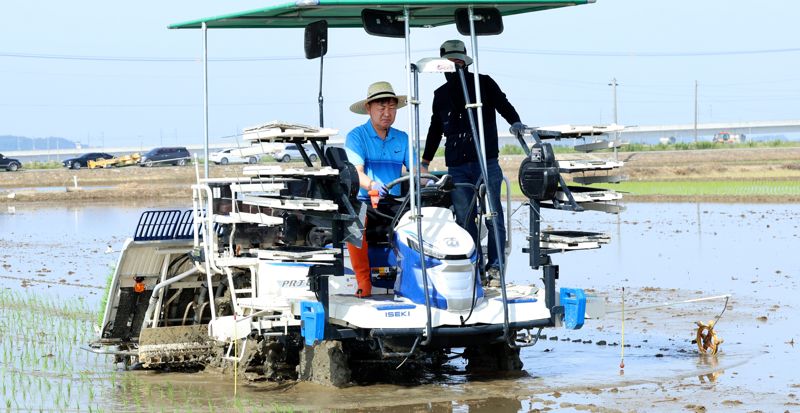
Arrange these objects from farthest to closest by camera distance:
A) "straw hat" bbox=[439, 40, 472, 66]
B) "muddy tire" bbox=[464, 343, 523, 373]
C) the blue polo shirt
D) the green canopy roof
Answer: "muddy tire" bbox=[464, 343, 523, 373], the blue polo shirt, "straw hat" bbox=[439, 40, 472, 66], the green canopy roof

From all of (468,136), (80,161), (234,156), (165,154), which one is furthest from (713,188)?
(80,161)

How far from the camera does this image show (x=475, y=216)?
9.80 metres

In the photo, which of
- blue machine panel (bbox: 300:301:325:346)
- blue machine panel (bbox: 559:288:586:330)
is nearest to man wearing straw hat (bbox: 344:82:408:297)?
blue machine panel (bbox: 300:301:325:346)

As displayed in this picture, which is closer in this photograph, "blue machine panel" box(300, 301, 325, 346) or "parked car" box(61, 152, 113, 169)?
"blue machine panel" box(300, 301, 325, 346)

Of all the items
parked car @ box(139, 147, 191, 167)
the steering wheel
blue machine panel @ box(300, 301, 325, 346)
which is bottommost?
blue machine panel @ box(300, 301, 325, 346)

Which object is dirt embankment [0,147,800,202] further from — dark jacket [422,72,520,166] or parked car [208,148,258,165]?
dark jacket [422,72,520,166]

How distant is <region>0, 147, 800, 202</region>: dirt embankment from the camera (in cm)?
4506

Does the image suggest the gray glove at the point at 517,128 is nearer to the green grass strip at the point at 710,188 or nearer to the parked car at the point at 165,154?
the green grass strip at the point at 710,188

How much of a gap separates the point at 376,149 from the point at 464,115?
76 centimetres

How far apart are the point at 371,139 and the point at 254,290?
5.02 feet

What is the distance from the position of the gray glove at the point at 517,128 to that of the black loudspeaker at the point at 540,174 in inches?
11.2

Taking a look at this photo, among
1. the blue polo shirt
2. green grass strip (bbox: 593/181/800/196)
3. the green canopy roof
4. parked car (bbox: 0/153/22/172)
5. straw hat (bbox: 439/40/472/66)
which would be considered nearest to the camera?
the green canopy roof

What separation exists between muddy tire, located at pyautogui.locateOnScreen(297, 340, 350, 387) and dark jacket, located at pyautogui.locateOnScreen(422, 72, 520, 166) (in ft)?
5.92

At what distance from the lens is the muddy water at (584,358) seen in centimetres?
895
